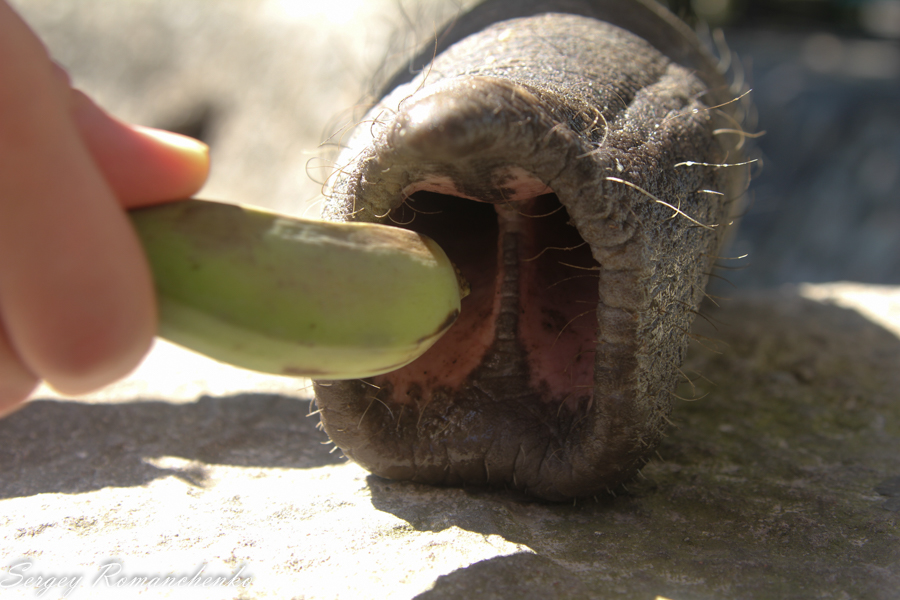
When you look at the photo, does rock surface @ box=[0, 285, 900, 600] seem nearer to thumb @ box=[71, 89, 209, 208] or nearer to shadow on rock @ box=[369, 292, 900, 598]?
shadow on rock @ box=[369, 292, 900, 598]

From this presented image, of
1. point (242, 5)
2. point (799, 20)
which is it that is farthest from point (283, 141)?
point (799, 20)

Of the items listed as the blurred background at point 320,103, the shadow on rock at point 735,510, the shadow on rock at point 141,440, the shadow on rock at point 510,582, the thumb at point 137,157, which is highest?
the blurred background at point 320,103

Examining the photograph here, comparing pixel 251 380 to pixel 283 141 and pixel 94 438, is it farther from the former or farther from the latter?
pixel 283 141

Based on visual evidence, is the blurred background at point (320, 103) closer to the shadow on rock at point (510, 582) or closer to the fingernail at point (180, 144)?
the fingernail at point (180, 144)

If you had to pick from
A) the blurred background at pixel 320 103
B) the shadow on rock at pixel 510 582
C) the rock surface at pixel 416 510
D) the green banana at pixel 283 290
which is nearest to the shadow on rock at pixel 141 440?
the rock surface at pixel 416 510

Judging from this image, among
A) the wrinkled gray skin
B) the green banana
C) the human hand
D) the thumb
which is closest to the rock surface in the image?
the wrinkled gray skin

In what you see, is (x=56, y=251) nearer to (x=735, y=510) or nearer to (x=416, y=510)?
(x=416, y=510)
